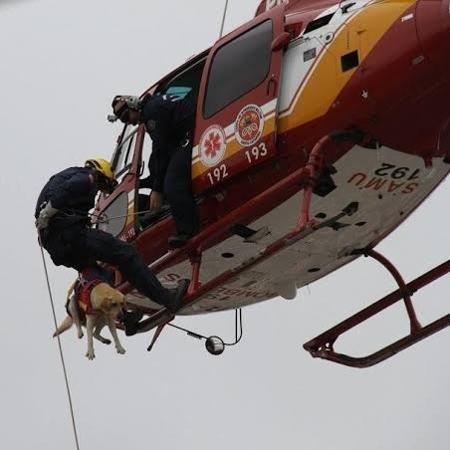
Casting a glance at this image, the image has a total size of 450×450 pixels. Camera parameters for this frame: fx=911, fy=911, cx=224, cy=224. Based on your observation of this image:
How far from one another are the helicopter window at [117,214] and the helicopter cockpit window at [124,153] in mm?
296

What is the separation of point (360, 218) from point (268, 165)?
46.1 inches

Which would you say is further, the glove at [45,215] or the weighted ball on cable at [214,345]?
the weighted ball on cable at [214,345]

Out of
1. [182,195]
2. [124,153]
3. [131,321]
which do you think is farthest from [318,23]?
[131,321]

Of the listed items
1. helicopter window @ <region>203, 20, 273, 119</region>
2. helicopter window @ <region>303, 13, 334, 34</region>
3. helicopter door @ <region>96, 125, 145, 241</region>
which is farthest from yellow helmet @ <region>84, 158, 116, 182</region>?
helicopter window @ <region>303, 13, 334, 34</region>

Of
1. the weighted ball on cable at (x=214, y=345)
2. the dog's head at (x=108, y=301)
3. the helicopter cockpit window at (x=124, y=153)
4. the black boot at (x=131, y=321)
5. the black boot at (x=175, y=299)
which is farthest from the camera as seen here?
the helicopter cockpit window at (x=124, y=153)

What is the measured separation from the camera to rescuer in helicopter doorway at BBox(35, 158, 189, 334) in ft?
25.8

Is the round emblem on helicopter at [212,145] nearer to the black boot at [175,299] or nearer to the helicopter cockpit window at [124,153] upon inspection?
the black boot at [175,299]

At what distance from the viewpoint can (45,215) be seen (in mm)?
7961

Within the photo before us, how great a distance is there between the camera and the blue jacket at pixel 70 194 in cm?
787

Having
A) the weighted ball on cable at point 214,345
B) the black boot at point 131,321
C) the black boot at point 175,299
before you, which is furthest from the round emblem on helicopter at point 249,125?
the weighted ball on cable at point 214,345

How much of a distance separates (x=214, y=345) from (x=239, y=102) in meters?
2.64

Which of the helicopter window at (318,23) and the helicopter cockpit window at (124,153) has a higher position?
the helicopter window at (318,23)

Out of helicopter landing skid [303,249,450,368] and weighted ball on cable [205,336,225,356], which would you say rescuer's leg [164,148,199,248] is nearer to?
weighted ball on cable [205,336,225,356]

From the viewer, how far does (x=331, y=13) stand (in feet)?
25.1
